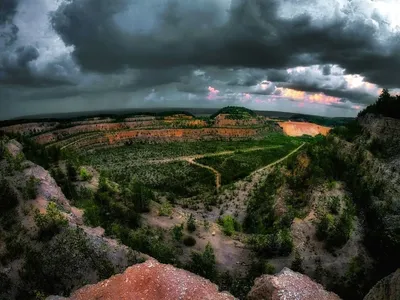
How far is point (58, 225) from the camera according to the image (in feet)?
80.6

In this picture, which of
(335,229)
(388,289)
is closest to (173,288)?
(388,289)

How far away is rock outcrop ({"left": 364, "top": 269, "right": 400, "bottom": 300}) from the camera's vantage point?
48.3 feet

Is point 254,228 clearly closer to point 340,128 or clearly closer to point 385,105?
point 340,128

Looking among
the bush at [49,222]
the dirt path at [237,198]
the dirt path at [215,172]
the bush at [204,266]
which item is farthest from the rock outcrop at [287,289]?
the dirt path at [215,172]

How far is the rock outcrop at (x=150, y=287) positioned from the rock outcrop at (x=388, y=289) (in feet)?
24.0

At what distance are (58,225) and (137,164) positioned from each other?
7265cm

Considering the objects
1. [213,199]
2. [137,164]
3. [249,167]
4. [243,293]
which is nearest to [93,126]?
[137,164]

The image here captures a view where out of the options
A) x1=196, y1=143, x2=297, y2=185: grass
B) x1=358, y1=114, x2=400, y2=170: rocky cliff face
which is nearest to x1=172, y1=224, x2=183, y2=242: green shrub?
x1=358, y1=114, x2=400, y2=170: rocky cliff face

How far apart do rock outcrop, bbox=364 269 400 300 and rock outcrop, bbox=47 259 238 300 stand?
7.32 m

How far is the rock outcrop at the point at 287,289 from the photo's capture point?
690 inches

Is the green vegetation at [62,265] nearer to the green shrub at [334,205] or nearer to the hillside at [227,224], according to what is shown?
the hillside at [227,224]

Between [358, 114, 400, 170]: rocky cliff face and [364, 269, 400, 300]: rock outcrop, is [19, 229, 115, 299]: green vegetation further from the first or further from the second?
[358, 114, 400, 170]: rocky cliff face

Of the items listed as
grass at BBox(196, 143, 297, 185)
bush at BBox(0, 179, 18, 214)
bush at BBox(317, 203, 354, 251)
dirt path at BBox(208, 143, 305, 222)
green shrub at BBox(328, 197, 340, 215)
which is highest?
bush at BBox(0, 179, 18, 214)

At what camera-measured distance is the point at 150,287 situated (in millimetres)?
16734
